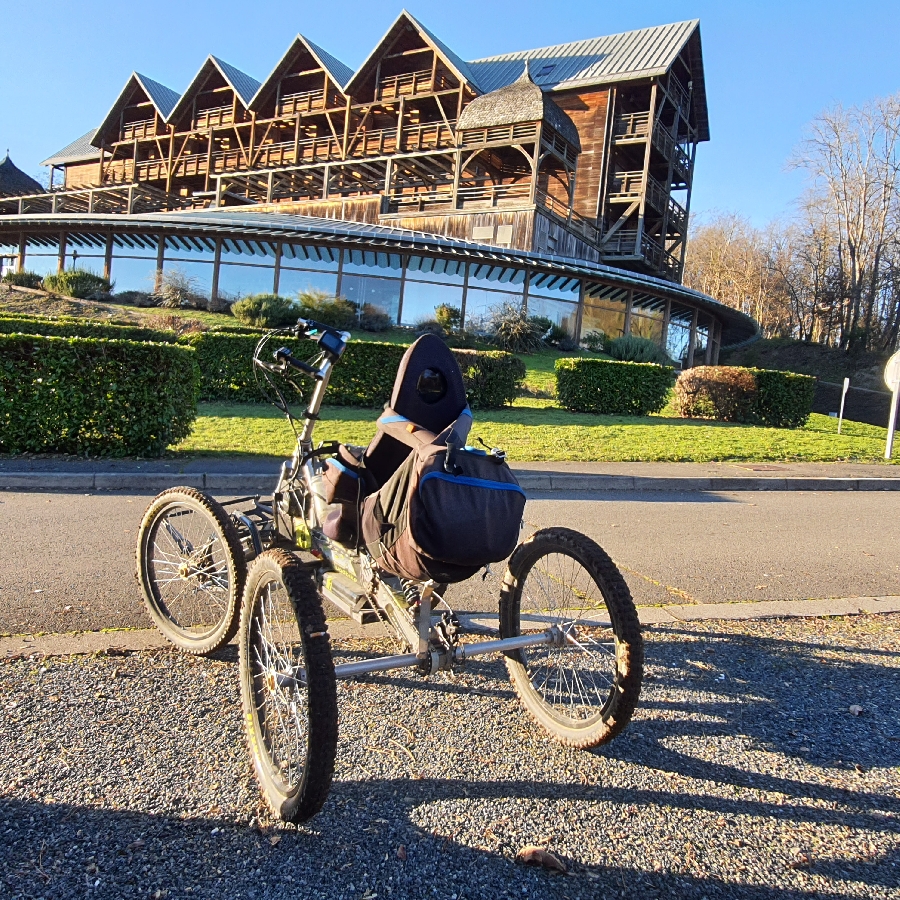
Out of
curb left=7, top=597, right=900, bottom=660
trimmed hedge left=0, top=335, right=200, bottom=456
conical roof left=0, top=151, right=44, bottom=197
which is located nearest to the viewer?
curb left=7, top=597, right=900, bottom=660

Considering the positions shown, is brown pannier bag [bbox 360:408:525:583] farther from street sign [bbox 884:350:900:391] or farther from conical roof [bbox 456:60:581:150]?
conical roof [bbox 456:60:581:150]

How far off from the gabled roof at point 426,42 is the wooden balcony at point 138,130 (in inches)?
630

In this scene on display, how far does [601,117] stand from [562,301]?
12982mm

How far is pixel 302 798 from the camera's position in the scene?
81.1 inches

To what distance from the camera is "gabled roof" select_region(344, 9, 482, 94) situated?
34.2 m

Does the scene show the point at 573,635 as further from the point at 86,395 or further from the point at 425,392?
the point at 86,395

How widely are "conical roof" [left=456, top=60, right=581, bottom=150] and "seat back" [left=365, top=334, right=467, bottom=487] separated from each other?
2929 cm

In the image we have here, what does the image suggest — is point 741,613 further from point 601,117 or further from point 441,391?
point 601,117

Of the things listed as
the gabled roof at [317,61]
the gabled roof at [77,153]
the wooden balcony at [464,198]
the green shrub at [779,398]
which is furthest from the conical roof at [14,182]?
the green shrub at [779,398]

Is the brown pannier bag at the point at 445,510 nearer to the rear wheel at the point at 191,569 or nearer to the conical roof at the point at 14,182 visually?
the rear wheel at the point at 191,569

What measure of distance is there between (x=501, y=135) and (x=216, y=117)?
2037 centimetres

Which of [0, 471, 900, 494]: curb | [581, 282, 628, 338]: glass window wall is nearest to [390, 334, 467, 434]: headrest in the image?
[0, 471, 900, 494]: curb

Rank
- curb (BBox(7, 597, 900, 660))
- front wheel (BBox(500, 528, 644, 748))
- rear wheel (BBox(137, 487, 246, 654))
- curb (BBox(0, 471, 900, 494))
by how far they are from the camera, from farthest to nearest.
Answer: curb (BBox(0, 471, 900, 494)) → curb (BBox(7, 597, 900, 660)) → rear wheel (BBox(137, 487, 246, 654)) → front wheel (BBox(500, 528, 644, 748))

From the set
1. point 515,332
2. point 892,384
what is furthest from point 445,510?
point 515,332
